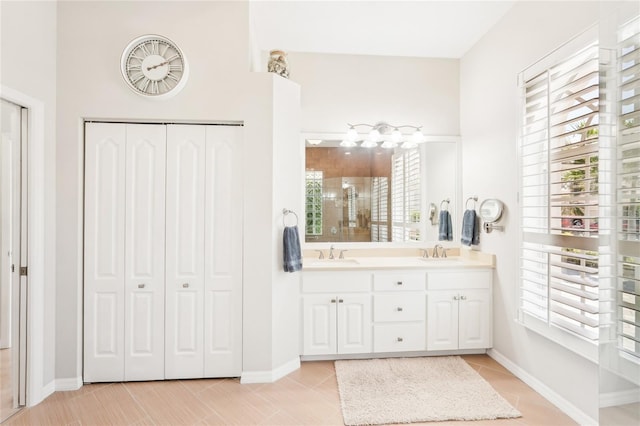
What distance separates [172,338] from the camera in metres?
2.49

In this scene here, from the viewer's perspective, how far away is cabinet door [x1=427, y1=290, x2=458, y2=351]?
288 cm

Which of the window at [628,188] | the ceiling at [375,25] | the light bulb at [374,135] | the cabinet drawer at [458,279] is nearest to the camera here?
the window at [628,188]

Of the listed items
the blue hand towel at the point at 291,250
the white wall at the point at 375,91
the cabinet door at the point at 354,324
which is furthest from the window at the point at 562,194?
the blue hand towel at the point at 291,250

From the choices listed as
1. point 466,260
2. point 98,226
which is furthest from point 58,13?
point 466,260

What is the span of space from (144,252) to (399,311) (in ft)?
7.11

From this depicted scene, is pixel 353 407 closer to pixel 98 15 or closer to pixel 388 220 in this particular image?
pixel 388 220

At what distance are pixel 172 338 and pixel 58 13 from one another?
2.59 meters

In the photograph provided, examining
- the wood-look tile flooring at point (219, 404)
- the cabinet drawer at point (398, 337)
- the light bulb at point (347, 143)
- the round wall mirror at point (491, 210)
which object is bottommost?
the wood-look tile flooring at point (219, 404)

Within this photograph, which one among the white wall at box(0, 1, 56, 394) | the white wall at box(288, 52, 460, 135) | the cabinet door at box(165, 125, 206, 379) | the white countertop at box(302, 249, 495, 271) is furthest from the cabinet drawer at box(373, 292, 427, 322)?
the white wall at box(0, 1, 56, 394)

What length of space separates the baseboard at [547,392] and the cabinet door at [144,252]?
2.80 m

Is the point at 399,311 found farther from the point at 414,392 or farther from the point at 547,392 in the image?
the point at 547,392

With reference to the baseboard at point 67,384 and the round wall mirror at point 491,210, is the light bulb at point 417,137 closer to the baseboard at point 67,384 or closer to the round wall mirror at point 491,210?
the round wall mirror at point 491,210

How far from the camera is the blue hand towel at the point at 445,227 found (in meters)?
3.40

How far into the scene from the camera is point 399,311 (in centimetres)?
286
